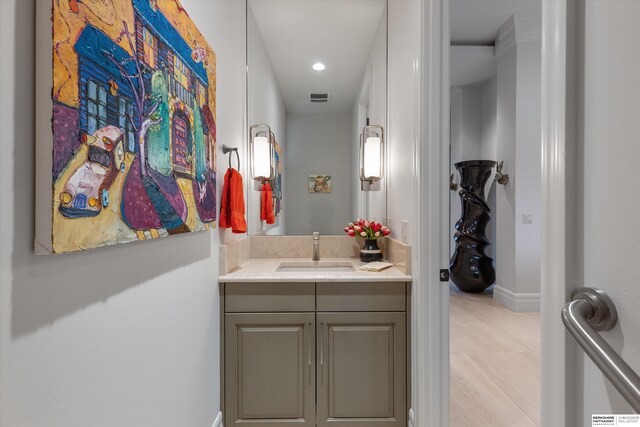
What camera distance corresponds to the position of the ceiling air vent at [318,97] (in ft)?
8.33

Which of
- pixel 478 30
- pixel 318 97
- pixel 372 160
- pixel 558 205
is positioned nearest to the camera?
pixel 558 205

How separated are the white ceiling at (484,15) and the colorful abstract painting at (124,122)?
3200 mm

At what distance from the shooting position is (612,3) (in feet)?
1.66

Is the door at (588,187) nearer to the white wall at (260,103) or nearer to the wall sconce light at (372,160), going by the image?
the wall sconce light at (372,160)

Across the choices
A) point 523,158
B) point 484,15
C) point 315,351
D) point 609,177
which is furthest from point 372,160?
point 484,15

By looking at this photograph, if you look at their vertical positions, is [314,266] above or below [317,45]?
below

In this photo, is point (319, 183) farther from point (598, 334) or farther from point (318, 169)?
point (598, 334)

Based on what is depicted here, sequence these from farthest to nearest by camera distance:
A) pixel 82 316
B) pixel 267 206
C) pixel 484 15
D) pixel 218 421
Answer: pixel 484 15 < pixel 267 206 < pixel 218 421 < pixel 82 316

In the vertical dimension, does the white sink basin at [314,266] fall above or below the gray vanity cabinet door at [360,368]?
above

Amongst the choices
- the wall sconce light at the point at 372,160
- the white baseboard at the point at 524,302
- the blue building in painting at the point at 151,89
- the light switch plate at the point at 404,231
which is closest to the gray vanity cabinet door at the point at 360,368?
the light switch plate at the point at 404,231

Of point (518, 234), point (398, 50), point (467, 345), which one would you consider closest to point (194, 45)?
point (398, 50)

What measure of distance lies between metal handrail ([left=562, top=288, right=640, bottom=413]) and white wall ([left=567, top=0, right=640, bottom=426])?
0.6 inches

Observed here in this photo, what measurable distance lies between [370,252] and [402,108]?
90 cm

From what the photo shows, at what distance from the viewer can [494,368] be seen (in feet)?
8.18
